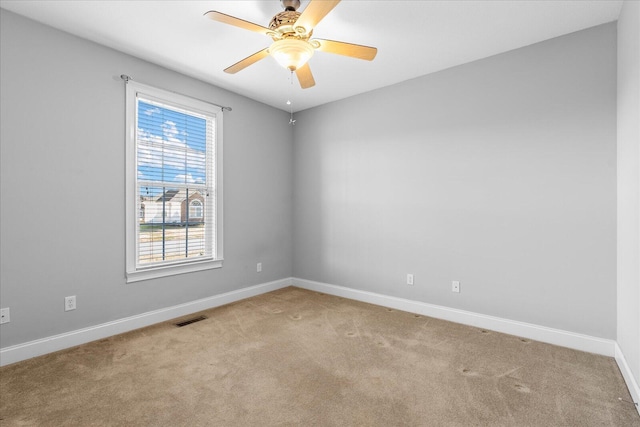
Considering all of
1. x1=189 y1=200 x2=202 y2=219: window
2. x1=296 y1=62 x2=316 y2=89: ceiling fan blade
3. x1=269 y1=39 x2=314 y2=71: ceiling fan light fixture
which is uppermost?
x1=296 y1=62 x2=316 y2=89: ceiling fan blade

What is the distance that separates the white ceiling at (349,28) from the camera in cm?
234

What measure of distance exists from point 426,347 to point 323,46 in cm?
252

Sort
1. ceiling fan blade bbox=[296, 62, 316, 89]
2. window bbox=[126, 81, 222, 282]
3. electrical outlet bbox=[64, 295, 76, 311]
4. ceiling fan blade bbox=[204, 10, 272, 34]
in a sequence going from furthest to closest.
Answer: window bbox=[126, 81, 222, 282] → electrical outlet bbox=[64, 295, 76, 311] → ceiling fan blade bbox=[296, 62, 316, 89] → ceiling fan blade bbox=[204, 10, 272, 34]

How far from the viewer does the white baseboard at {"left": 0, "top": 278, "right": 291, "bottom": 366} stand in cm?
243

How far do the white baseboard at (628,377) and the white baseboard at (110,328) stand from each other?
11.9ft

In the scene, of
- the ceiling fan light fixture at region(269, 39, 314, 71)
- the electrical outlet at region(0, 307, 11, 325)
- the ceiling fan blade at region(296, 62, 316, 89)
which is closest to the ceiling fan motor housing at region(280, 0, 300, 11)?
the ceiling fan light fixture at region(269, 39, 314, 71)

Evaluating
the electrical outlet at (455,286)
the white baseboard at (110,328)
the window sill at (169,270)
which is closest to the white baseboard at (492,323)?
the electrical outlet at (455,286)

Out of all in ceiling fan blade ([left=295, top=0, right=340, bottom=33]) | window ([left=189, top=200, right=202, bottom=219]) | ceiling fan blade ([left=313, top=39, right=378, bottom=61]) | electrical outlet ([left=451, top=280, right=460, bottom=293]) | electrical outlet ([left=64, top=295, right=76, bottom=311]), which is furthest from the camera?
window ([left=189, top=200, right=202, bottom=219])

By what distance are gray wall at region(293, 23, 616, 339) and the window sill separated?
5.19ft

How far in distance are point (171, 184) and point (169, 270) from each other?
93 centimetres

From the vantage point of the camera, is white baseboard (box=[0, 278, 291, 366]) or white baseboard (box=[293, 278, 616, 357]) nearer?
white baseboard (box=[0, 278, 291, 366])

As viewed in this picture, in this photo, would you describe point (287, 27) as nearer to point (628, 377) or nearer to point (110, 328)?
point (110, 328)

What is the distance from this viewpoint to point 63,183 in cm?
266

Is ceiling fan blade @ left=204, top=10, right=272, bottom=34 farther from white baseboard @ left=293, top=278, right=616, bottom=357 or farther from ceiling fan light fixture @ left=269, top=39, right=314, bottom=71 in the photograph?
white baseboard @ left=293, top=278, right=616, bottom=357
